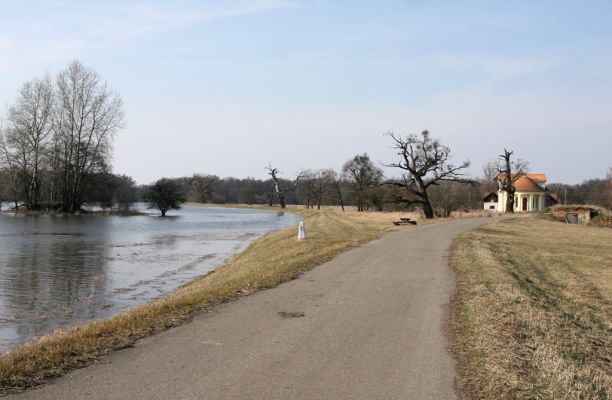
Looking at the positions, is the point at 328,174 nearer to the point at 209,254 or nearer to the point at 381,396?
the point at 209,254

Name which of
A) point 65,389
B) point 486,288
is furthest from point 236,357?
point 486,288

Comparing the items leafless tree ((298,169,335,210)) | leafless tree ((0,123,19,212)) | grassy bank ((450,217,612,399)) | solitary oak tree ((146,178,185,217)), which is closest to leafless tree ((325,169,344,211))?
leafless tree ((298,169,335,210))

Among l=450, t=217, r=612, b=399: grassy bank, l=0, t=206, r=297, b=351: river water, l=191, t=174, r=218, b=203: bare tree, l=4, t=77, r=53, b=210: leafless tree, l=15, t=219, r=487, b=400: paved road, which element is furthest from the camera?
l=191, t=174, r=218, b=203: bare tree

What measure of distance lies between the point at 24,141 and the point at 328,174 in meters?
61.5

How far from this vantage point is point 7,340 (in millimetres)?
9508

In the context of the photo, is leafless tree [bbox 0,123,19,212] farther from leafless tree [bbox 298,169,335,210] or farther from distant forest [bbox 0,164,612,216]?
leafless tree [bbox 298,169,335,210]

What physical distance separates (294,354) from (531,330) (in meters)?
4.05

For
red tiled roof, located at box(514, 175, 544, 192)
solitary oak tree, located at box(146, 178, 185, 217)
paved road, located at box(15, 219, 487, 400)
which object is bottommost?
paved road, located at box(15, 219, 487, 400)

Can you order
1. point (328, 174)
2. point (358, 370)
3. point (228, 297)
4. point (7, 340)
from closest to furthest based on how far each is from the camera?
point (358, 370)
point (7, 340)
point (228, 297)
point (328, 174)

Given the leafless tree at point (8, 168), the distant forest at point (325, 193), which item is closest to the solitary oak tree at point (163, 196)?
the distant forest at point (325, 193)

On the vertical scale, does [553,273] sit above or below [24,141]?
below

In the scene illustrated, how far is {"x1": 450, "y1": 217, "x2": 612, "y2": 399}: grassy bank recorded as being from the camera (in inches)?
221

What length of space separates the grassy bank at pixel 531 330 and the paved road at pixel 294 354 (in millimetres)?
Answer: 391

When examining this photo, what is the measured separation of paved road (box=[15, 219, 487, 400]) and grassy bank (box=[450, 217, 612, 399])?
391 millimetres
